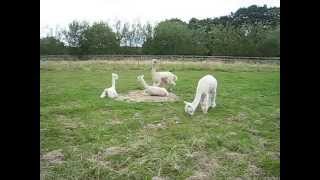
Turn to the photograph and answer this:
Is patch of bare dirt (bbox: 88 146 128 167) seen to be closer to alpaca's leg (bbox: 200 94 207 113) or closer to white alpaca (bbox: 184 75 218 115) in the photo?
white alpaca (bbox: 184 75 218 115)

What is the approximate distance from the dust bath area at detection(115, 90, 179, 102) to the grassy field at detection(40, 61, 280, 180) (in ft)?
0.49

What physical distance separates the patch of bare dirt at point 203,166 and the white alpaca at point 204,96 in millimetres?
984

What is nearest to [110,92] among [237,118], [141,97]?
[141,97]

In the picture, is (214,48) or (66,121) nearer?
(66,121)

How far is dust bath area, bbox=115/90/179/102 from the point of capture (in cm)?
410

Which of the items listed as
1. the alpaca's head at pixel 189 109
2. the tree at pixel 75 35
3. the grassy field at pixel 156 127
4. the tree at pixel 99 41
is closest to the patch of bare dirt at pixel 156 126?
the grassy field at pixel 156 127

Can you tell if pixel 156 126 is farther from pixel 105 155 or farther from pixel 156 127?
pixel 105 155

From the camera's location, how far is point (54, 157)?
8.02ft
